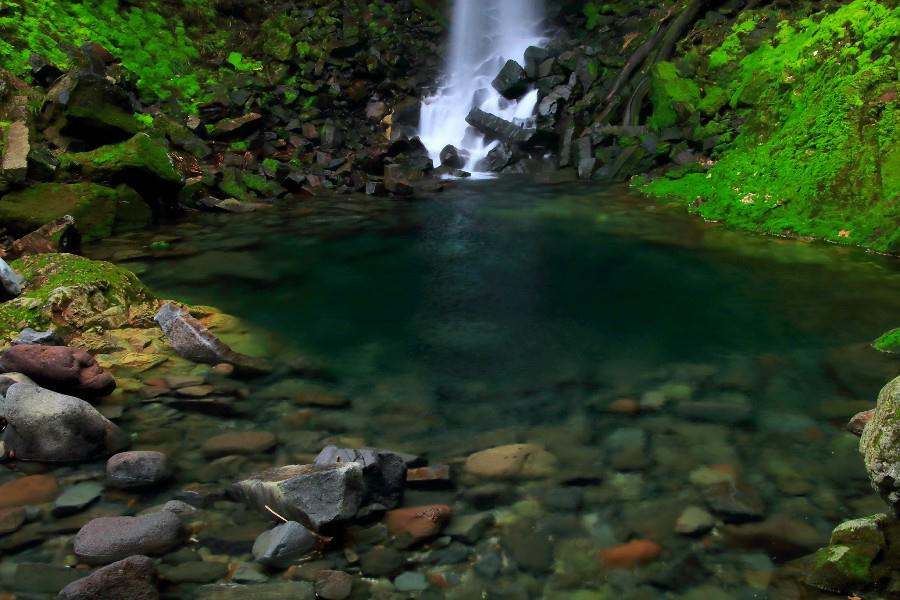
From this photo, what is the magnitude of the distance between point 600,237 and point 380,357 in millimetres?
6703

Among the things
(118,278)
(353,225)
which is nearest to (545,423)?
(118,278)

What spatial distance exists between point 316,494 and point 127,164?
11448 millimetres

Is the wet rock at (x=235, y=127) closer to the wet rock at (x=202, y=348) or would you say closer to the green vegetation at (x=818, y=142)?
the green vegetation at (x=818, y=142)

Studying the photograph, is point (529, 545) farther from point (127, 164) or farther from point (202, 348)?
point (127, 164)

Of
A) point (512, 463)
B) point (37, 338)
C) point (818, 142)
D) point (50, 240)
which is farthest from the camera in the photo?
point (818, 142)

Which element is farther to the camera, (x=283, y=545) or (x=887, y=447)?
(x=283, y=545)

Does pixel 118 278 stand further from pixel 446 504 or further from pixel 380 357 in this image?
pixel 446 504

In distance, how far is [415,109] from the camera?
2395 centimetres

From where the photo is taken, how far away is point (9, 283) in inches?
302

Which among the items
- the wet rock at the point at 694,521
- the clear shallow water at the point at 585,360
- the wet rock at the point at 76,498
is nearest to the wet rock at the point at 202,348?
the clear shallow water at the point at 585,360

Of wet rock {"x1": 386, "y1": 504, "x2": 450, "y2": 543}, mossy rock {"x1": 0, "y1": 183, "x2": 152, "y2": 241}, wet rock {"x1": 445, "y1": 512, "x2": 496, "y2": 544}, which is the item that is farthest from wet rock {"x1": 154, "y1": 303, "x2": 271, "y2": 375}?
mossy rock {"x1": 0, "y1": 183, "x2": 152, "y2": 241}

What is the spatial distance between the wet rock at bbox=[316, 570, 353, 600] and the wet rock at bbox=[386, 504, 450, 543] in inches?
19.9

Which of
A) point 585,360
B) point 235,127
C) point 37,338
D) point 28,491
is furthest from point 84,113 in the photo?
point 585,360

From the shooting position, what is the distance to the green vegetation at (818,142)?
464 inches
